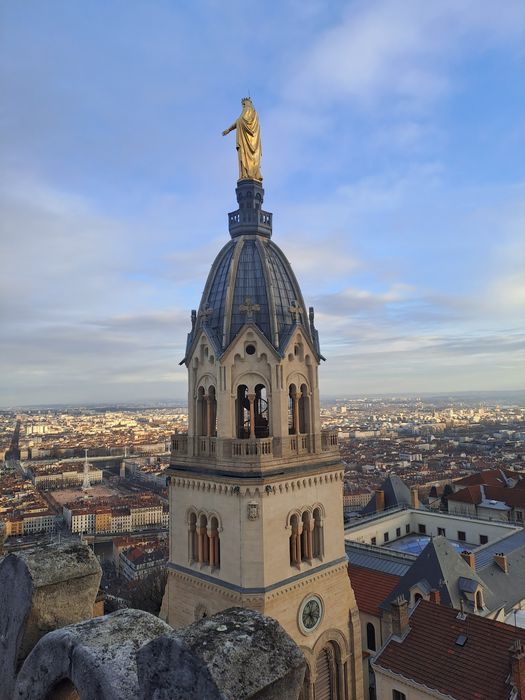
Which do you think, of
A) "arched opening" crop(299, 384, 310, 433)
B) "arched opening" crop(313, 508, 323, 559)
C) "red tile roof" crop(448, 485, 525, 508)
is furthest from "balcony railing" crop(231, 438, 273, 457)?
"red tile roof" crop(448, 485, 525, 508)

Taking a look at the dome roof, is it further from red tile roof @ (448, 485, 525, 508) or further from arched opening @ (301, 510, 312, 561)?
red tile roof @ (448, 485, 525, 508)

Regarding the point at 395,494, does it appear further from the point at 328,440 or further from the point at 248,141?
the point at 248,141

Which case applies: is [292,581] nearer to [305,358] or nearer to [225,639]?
[305,358]

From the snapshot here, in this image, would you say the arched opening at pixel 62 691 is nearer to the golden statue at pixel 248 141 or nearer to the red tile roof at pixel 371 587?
the golden statue at pixel 248 141

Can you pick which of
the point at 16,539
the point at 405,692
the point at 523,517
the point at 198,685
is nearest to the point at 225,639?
the point at 198,685

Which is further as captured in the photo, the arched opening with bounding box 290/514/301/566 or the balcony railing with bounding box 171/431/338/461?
the arched opening with bounding box 290/514/301/566

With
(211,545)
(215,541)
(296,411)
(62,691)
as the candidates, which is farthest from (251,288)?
(62,691)

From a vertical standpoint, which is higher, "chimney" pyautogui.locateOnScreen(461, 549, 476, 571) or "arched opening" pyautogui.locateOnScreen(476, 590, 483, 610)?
"chimney" pyautogui.locateOnScreen(461, 549, 476, 571)
